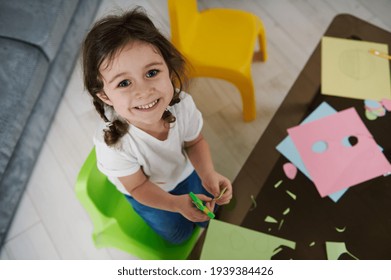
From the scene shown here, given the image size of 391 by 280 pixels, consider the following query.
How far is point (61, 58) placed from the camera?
5.15ft

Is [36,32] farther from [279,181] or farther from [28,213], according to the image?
[279,181]

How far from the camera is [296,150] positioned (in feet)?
2.97

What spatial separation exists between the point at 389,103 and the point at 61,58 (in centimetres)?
131

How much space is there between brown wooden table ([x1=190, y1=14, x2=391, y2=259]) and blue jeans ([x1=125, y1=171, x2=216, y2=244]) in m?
0.21

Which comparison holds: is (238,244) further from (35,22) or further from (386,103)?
(35,22)

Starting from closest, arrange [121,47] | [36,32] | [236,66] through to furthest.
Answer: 1. [121,47]
2. [236,66]
3. [36,32]

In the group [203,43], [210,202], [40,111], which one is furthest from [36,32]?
[210,202]

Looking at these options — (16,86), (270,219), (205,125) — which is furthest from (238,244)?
(16,86)

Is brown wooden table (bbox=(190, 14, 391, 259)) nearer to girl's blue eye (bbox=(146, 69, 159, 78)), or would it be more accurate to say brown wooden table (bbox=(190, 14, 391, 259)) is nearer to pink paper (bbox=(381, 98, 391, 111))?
pink paper (bbox=(381, 98, 391, 111))

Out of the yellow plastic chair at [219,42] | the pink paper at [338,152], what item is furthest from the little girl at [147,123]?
the yellow plastic chair at [219,42]

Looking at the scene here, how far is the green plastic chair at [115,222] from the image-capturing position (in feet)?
2.98

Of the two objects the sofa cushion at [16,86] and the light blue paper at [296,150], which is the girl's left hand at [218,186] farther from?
the sofa cushion at [16,86]

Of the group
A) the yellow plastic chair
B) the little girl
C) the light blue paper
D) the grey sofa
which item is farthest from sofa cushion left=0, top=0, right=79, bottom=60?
the light blue paper

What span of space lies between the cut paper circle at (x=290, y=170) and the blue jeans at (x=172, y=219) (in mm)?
295
